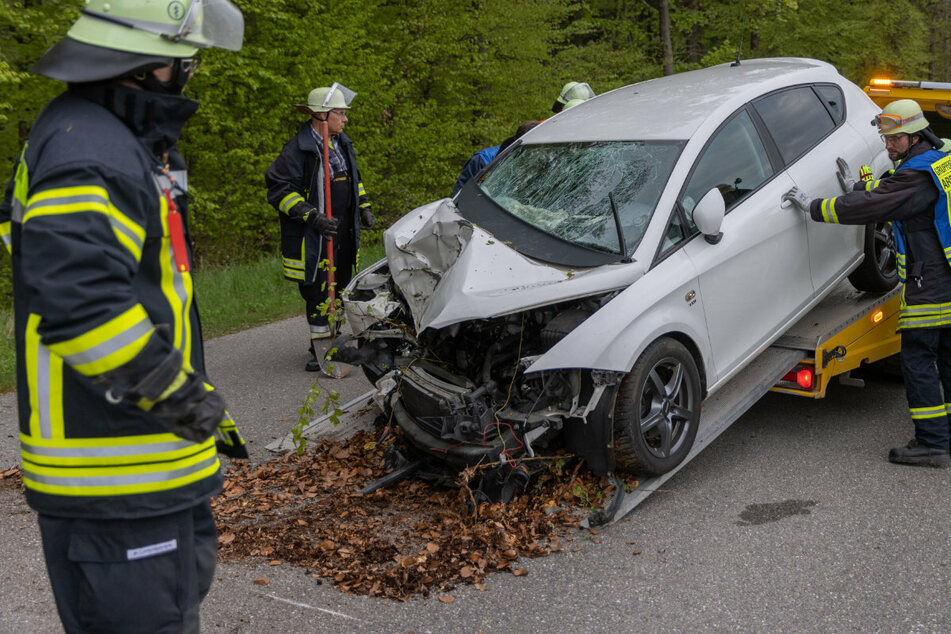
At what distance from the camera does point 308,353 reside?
777 centimetres

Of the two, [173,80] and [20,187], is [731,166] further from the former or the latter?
[20,187]

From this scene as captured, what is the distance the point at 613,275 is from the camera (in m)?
4.39

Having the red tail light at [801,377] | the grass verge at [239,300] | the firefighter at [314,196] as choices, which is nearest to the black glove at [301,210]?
the firefighter at [314,196]

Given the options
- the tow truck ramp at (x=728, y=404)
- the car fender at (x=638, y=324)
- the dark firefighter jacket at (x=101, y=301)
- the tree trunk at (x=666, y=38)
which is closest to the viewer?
the dark firefighter jacket at (x=101, y=301)

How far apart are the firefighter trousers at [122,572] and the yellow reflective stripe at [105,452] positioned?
0.46 feet

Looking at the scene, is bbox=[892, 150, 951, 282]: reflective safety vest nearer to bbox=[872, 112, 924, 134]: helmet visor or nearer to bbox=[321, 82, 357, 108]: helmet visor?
bbox=[872, 112, 924, 134]: helmet visor

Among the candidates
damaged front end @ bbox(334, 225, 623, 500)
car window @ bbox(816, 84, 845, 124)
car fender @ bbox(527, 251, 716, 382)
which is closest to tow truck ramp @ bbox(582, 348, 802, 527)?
damaged front end @ bbox(334, 225, 623, 500)

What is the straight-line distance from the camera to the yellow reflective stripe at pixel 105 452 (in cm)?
212

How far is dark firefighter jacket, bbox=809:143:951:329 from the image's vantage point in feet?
16.3

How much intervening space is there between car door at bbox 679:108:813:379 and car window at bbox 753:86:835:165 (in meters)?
0.19

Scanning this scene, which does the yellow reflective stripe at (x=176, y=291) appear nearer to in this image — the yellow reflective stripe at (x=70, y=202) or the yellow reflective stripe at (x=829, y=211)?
the yellow reflective stripe at (x=70, y=202)

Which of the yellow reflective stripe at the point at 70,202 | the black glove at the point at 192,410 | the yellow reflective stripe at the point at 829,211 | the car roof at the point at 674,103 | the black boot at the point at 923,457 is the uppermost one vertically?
the yellow reflective stripe at the point at 70,202

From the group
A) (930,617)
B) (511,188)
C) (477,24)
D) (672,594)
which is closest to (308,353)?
(511,188)

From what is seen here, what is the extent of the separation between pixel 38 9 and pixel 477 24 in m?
6.51
